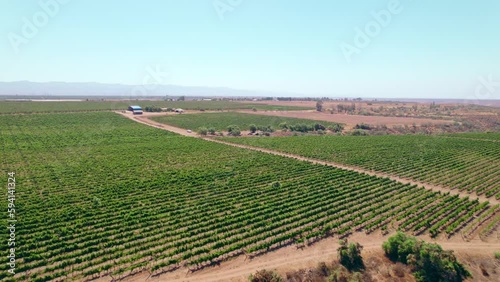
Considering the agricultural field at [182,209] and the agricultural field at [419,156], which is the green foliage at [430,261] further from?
the agricultural field at [419,156]

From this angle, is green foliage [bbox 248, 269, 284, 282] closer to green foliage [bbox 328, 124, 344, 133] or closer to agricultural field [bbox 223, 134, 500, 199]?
agricultural field [bbox 223, 134, 500, 199]

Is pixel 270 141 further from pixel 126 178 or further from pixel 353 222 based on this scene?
pixel 353 222

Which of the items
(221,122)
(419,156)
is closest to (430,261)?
(419,156)

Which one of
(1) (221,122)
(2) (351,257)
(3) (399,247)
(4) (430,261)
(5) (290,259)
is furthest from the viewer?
(1) (221,122)

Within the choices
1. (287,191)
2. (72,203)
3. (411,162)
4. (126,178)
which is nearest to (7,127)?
(126,178)

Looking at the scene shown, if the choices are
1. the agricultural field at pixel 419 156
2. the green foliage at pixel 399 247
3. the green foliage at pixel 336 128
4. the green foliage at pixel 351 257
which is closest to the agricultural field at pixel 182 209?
the green foliage at pixel 351 257

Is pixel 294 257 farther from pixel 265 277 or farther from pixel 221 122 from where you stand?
pixel 221 122
